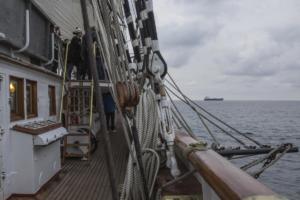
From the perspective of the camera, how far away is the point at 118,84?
A: 3211 mm

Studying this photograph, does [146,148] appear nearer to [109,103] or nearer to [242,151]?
[242,151]

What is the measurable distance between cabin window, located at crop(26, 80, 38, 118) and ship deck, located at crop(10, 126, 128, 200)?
105 cm

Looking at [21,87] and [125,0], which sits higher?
[125,0]

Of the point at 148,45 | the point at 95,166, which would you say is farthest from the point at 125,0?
the point at 95,166

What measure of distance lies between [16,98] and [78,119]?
3044 millimetres

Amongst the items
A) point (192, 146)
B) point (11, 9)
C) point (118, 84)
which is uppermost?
point (11, 9)

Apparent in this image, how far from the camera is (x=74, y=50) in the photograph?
30.0 feet

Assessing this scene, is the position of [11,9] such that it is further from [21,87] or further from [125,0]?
[125,0]

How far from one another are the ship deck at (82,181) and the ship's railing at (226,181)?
239 cm

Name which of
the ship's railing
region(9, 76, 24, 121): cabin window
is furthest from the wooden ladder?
the ship's railing

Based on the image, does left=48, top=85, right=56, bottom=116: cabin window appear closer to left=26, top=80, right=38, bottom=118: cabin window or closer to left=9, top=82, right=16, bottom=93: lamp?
left=26, top=80, right=38, bottom=118: cabin window

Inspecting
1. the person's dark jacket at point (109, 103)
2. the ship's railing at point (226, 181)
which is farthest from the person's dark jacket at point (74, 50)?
the ship's railing at point (226, 181)

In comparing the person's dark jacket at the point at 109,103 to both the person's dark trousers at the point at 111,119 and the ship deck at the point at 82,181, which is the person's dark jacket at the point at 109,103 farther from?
the ship deck at the point at 82,181

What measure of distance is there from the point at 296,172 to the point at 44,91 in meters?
17.6
